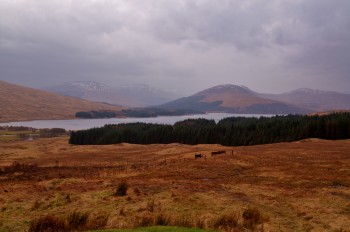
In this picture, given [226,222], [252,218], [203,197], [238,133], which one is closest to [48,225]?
[226,222]

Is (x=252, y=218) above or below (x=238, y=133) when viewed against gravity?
below

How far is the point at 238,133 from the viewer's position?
122312 mm

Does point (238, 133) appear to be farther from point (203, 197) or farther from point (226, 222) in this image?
point (226, 222)

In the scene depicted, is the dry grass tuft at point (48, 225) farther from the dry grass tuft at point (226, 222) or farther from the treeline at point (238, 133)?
the treeline at point (238, 133)

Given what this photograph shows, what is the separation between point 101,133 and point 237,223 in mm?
135253

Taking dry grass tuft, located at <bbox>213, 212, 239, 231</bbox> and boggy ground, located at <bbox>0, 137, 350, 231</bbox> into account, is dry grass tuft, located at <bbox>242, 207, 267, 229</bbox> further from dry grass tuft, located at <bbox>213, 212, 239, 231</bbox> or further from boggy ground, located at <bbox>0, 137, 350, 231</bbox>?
dry grass tuft, located at <bbox>213, 212, 239, 231</bbox>

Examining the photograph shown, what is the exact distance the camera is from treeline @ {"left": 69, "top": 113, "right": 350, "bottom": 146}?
107 metres

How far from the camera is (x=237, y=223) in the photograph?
2033 cm

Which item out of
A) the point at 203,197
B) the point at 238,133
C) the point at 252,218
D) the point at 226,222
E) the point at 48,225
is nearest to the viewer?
the point at 48,225

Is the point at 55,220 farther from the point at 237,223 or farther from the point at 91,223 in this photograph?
the point at 237,223

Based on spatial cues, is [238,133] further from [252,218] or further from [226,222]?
[226,222]

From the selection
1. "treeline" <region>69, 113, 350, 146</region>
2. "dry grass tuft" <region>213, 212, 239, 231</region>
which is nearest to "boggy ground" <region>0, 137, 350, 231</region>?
"dry grass tuft" <region>213, 212, 239, 231</region>

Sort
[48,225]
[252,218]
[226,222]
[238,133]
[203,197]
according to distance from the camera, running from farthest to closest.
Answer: [238,133] → [203,197] → [252,218] → [226,222] → [48,225]

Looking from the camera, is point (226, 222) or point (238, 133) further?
point (238, 133)
